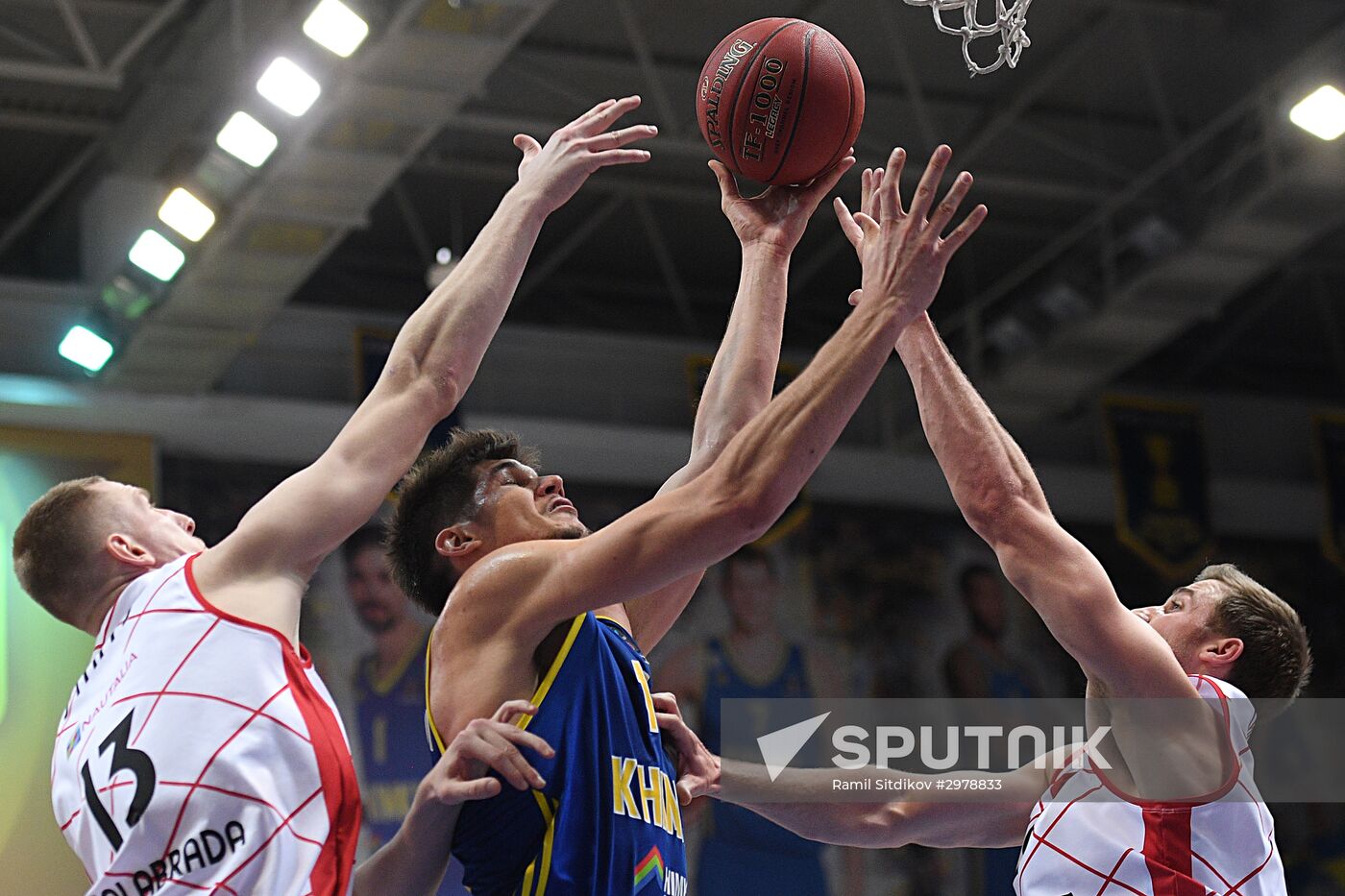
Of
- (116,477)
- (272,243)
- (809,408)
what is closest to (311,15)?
(272,243)

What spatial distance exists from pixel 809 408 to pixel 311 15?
21.7 ft

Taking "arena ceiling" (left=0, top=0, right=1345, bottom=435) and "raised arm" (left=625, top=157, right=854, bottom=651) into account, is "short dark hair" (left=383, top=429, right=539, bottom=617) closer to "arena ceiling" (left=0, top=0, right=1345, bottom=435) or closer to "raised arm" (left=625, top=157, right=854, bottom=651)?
"raised arm" (left=625, top=157, right=854, bottom=651)

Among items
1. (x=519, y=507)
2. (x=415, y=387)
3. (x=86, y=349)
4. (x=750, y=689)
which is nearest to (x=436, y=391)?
(x=415, y=387)

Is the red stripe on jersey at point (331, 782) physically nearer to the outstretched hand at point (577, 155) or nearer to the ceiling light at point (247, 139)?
the outstretched hand at point (577, 155)

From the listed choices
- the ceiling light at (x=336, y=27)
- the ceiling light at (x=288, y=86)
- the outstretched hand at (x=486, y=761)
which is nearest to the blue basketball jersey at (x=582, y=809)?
A: the outstretched hand at (x=486, y=761)

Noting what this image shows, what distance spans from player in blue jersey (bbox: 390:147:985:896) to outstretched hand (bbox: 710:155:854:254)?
0.67 metres

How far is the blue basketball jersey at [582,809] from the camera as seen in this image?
3.32 m

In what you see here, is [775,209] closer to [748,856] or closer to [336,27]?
[336,27]

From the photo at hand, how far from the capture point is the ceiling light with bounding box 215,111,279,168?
9773mm

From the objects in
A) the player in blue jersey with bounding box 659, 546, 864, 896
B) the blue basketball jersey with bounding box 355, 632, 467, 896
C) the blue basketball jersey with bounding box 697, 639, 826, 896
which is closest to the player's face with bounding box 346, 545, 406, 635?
the blue basketball jersey with bounding box 355, 632, 467, 896

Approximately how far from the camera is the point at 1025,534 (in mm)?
4125

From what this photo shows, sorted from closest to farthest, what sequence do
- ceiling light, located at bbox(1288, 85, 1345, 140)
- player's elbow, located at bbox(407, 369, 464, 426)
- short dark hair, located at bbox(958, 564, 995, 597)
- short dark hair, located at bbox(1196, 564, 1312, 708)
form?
player's elbow, located at bbox(407, 369, 464, 426) → short dark hair, located at bbox(1196, 564, 1312, 708) → ceiling light, located at bbox(1288, 85, 1345, 140) → short dark hair, located at bbox(958, 564, 995, 597)

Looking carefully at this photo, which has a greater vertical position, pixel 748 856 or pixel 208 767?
pixel 748 856

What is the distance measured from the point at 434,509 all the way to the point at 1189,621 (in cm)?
200
